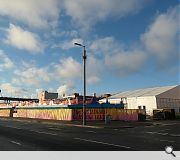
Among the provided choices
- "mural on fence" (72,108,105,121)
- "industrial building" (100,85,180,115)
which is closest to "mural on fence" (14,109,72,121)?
"mural on fence" (72,108,105,121)

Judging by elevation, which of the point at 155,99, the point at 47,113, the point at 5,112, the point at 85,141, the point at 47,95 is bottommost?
the point at 85,141

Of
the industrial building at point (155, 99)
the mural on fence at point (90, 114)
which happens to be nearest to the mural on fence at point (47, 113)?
the mural on fence at point (90, 114)

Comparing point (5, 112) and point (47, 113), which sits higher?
point (5, 112)

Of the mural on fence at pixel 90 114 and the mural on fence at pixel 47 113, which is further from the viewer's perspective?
the mural on fence at pixel 47 113

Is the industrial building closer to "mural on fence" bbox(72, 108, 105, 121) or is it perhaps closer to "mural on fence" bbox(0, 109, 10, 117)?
"mural on fence" bbox(72, 108, 105, 121)

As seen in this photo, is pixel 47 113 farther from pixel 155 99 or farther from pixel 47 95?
pixel 47 95

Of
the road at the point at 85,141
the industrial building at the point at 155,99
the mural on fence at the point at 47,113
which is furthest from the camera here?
the industrial building at the point at 155,99

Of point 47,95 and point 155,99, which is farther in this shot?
point 47,95

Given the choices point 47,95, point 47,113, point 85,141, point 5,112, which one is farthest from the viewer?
point 47,95

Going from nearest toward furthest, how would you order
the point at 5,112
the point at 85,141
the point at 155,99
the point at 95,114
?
the point at 85,141 → the point at 95,114 → the point at 155,99 → the point at 5,112

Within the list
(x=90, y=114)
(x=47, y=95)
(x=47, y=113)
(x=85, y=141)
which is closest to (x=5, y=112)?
(x=47, y=113)

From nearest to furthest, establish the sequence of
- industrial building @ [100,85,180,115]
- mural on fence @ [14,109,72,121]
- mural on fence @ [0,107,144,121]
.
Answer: mural on fence @ [0,107,144,121]
mural on fence @ [14,109,72,121]
industrial building @ [100,85,180,115]

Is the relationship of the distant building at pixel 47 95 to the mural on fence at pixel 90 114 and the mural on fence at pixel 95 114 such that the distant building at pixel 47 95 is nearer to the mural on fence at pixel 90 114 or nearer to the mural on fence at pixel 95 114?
the mural on fence at pixel 95 114

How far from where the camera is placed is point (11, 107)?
80.6m
